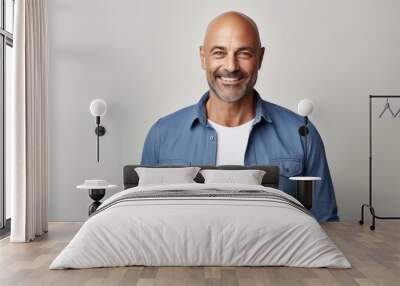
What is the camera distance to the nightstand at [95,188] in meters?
6.82

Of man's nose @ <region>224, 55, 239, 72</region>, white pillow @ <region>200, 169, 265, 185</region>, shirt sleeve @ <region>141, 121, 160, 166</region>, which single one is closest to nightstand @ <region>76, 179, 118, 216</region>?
shirt sleeve @ <region>141, 121, 160, 166</region>

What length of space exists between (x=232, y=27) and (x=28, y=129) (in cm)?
269

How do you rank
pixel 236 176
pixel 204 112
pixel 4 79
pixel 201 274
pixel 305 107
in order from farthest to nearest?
pixel 204 112, pixel 305 107, pixel 4 79, pixel 236 176, pixel 201 274

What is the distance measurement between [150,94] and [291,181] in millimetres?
1974

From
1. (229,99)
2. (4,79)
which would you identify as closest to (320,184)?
(229,99)

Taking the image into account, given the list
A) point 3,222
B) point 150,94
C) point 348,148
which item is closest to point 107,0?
point 150,94

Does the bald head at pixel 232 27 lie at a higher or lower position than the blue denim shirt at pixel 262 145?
higher

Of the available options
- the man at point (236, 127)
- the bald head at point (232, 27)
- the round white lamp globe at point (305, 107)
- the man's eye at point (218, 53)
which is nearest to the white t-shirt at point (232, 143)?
the man at point (236, 127)

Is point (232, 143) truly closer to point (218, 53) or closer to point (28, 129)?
point (218, 53)

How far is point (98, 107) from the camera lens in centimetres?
715

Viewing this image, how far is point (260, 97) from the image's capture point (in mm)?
7316

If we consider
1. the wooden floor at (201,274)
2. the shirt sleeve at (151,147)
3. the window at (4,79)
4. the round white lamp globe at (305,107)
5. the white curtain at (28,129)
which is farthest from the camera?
the shirt sleeve at (151,147)

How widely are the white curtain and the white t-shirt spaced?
199 cm

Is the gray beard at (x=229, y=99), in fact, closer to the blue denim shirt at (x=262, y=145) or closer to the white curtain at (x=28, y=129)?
the blue denim shirt at (x=262, y=145)
